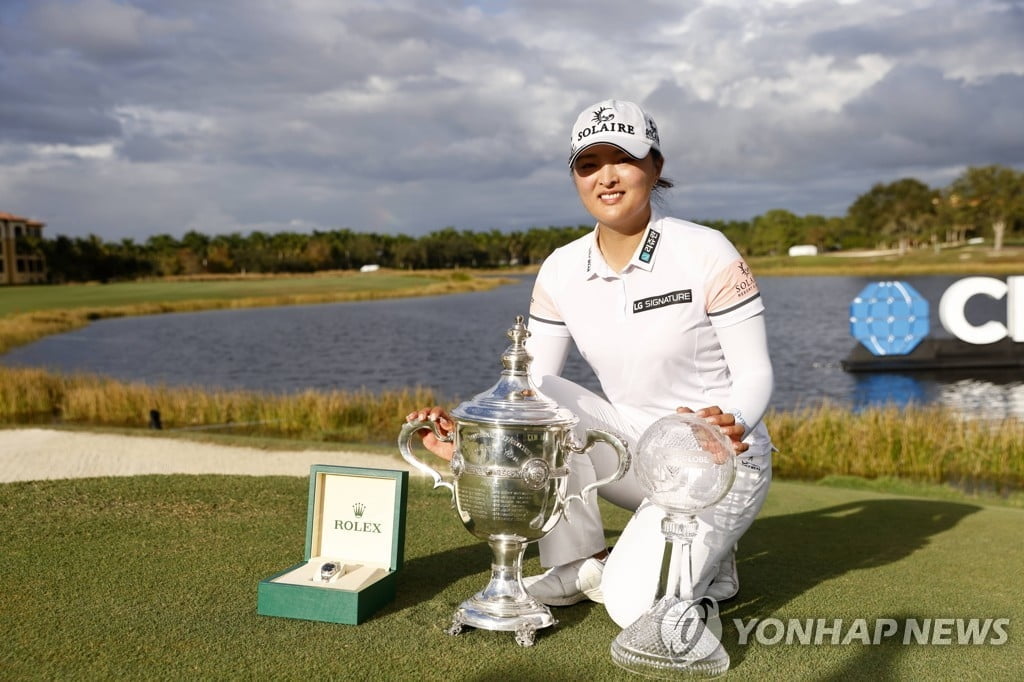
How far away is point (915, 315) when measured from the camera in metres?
20.1

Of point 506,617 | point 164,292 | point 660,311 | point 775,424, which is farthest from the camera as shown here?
point 164,292

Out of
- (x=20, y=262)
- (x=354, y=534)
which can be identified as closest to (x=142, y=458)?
(x=354, y=534)

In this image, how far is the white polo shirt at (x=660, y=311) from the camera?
10.5 feet

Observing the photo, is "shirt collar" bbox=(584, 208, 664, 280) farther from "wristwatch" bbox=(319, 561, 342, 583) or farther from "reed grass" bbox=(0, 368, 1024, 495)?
"reed grass" bbox=(0, 368, 1024, 495)

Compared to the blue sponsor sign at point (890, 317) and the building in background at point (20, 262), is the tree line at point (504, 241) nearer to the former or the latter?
the building in background at point (20, 262)

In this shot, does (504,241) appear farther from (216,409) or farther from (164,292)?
(216,409)

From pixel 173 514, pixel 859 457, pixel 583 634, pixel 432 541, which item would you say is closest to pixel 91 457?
pixel 173 514

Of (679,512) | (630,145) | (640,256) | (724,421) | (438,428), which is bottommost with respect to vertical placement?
(679,512)

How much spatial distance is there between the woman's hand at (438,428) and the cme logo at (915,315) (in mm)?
15089

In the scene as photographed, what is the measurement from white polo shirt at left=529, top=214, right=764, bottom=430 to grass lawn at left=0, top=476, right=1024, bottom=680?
793 mm

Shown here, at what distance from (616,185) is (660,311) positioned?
466 millimetres

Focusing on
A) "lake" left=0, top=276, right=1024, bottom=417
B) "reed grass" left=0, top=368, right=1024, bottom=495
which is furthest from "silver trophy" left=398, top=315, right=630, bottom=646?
"lake" left=0, top=276, right=1024, bottom=417

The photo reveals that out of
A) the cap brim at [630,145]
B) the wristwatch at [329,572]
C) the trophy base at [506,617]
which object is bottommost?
the trophy base at [506,617]

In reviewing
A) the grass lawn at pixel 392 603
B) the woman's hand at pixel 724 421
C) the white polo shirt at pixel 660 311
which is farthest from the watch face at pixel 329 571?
the woman's hand at pixel 724 421
